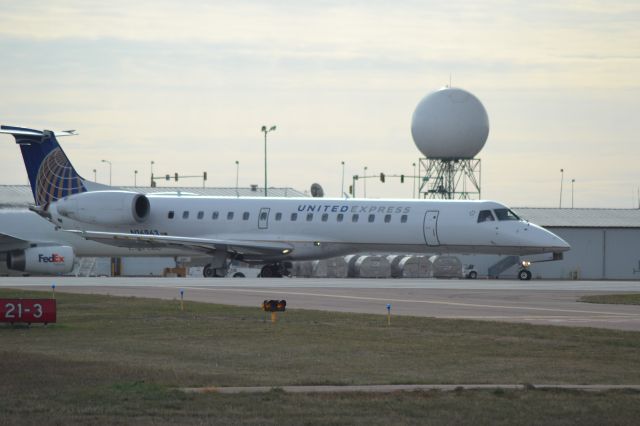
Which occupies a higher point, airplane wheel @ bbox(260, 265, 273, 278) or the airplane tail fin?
the airplane tail fin

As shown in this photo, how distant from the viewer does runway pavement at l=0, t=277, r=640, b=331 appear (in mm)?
29616

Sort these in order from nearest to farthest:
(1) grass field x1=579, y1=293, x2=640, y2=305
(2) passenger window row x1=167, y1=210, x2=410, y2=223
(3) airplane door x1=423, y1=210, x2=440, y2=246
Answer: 1. (1) grass field x1=579, y1=293, x2=640, y2=305
2. (3) airplane door x1=423, y1=210, x2=440, y2=246
3. (2) passenger window row x1=167, y1=210, x2=410, y2=223

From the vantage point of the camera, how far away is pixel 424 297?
123ft

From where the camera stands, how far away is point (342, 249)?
57906 millimetres

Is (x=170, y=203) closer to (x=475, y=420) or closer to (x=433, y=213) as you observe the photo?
(x=433, y=213)

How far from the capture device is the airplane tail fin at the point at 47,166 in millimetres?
63594

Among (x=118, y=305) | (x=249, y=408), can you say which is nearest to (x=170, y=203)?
(x=118, y=305)

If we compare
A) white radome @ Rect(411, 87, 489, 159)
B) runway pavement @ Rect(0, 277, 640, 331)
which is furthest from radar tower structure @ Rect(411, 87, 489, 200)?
runway pavement @ Rect(0, 277, 640, 331)

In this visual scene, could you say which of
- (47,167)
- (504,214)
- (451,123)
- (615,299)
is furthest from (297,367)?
(451,123)

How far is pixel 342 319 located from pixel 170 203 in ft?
117

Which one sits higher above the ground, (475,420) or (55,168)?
(55,168)

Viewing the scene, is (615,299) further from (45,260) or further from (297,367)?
(45,260)

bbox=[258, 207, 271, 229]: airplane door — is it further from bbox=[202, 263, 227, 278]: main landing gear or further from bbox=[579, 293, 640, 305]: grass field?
bbox=[579, 293, 640, 305]: grass field

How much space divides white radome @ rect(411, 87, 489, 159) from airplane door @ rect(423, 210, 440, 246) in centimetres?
3741
